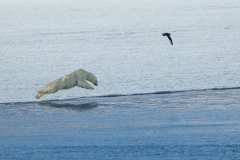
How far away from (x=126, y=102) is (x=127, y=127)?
2.96m

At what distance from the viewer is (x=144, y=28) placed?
4891cm

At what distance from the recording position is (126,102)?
64.7 ft

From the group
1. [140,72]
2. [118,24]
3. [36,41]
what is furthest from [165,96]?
[118,24]

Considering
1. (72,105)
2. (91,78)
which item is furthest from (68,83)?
(72,105)

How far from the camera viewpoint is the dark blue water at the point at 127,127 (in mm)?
14789

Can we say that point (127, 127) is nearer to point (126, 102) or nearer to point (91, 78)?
point (126, 102)

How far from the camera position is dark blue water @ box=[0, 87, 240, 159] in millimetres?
14789

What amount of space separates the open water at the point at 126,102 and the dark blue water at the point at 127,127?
2 cm

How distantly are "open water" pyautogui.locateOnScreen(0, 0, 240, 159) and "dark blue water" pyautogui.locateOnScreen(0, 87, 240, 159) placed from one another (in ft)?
0.07

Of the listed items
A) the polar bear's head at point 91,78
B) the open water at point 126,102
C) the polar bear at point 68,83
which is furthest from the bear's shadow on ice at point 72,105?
the polar bear's head at point 91,78

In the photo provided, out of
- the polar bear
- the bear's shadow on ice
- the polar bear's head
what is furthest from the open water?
the polar bear's head

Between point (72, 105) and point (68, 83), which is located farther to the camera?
point (68, 83)

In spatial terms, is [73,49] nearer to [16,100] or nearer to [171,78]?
[171,78]

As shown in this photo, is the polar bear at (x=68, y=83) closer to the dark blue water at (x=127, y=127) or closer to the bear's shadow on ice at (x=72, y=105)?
the dark blue water at (x=127, y=127)
